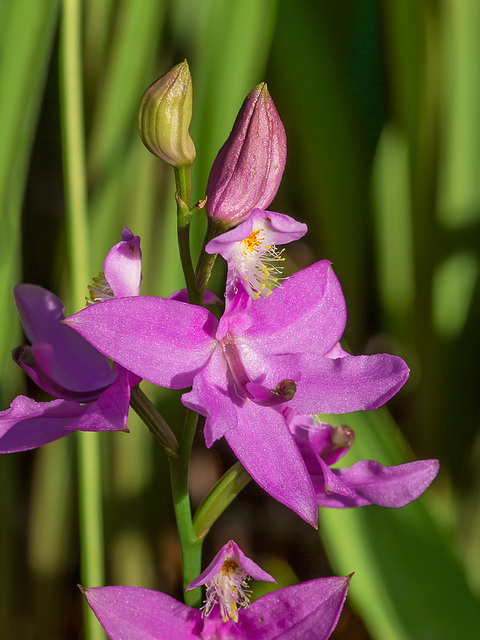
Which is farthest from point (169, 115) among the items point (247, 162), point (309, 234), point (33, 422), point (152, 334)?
point (309, 234)

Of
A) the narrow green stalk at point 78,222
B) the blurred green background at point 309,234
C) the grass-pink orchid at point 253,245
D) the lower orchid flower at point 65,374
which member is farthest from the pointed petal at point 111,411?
the blurred green background at point 309,234

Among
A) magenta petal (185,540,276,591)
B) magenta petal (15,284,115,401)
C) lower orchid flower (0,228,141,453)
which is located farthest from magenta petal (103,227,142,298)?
magenta petal (185,540,276,591)

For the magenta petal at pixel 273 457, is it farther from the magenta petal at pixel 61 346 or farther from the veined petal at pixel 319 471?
the magenta petal at pixel 61 346

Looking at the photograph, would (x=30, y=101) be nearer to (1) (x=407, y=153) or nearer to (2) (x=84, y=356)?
(2) (x=84, y=356)

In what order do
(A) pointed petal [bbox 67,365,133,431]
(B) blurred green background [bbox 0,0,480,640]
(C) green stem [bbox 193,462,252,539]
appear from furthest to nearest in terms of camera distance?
(B) blurred green background [bbox 0,0,480,640] → (C) green stem [bbox 193,462,252,539] → (A) pointed petal [bbox 67,365,133,431]

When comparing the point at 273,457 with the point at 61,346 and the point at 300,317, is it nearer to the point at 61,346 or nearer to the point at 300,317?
the point at 300,317

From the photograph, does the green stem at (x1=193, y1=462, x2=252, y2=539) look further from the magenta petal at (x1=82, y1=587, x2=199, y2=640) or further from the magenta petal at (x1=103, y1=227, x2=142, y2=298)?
the magenta petal at (x1=103, y1=227, x2=142, y2=298)
